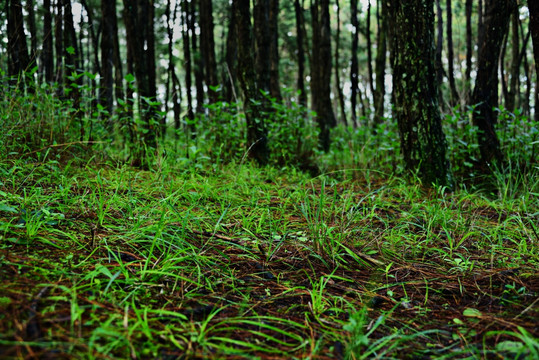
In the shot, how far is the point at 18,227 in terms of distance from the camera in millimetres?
1560

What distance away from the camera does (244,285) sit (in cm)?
151

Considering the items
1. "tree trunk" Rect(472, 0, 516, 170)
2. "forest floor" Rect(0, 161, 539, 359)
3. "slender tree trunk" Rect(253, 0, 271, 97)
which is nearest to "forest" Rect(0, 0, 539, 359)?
"forest floor" Rect(0, 161, 539, 359)

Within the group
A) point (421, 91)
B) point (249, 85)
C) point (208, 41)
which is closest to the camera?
point (421, 91)

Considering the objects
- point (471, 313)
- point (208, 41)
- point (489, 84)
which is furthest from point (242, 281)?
point (208, 41)

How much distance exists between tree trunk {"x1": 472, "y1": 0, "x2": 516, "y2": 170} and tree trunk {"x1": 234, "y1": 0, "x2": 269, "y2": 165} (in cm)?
270

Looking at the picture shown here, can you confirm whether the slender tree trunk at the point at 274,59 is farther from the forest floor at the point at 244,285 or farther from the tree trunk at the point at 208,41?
the forest floor at the point at 244,285

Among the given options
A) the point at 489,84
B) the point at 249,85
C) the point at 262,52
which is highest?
the point at 262,52

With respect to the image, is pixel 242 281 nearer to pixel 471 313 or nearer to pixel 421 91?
pixel 471 313

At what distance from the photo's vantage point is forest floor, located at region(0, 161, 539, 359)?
1024mm

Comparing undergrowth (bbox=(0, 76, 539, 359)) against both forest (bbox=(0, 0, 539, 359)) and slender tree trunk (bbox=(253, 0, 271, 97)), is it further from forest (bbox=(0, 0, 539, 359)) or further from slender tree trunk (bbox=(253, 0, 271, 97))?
slender tree trunk (bbox=(253, 0, 271, 97))

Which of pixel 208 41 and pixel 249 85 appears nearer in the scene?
pixel 249 85

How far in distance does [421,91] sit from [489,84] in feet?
5.08

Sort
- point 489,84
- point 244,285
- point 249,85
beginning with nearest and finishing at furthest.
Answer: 1. point 244,285
2. point 489,84
3. point 249,85

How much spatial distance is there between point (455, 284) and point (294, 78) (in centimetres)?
2195
